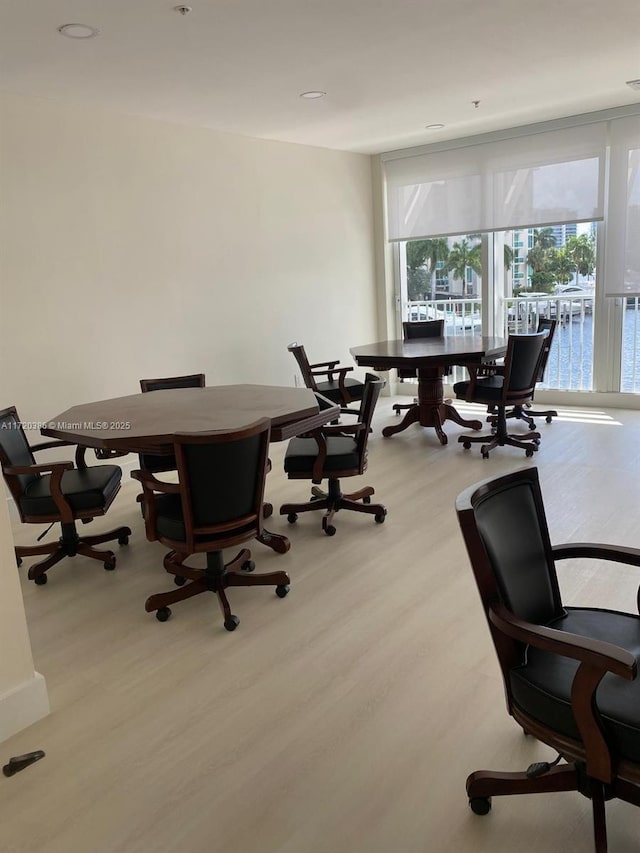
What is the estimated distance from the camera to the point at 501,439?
5.30 metres

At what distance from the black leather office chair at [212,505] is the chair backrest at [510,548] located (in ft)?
3.74

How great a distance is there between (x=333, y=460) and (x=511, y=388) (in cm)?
204

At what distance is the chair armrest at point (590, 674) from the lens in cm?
140

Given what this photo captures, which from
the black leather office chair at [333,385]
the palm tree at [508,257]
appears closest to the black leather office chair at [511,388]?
the black leather office chair at [333,385]

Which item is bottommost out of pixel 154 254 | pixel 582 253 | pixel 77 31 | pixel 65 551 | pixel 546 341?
pixel 65 551

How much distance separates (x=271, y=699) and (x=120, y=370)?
3.33 metres

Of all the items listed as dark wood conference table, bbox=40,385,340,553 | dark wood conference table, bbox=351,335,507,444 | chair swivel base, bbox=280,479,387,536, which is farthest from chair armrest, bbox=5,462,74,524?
dark wood conference table, bbox=351,335,507,444

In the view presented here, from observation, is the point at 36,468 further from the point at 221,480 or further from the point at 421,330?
the point at 421,330

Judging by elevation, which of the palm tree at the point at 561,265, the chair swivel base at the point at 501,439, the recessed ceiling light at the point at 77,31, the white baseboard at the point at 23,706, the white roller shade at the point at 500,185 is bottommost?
the white baseboard at the point at 23,706

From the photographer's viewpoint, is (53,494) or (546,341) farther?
(546,341)

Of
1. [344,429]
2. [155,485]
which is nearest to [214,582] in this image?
[155,485]

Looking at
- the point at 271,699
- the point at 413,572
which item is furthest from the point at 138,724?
the point at 413,572

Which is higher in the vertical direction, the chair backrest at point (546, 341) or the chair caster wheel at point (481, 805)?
the chair backrest at point (546, 341)

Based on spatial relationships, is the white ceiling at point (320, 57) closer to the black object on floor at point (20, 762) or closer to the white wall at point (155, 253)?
the white wall at point (155, 253)
